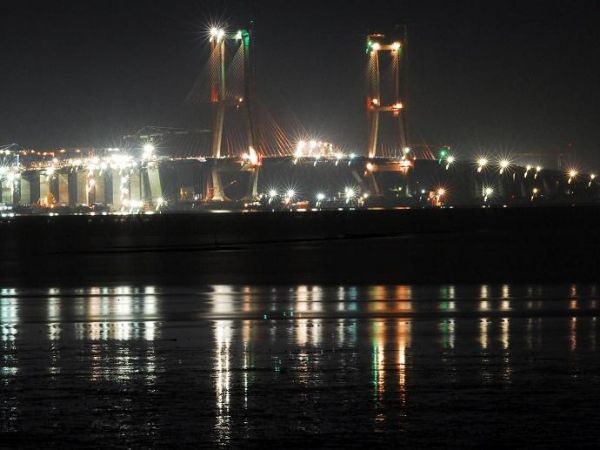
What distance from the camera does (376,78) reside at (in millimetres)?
126438

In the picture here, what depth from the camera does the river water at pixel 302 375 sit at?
6.41m

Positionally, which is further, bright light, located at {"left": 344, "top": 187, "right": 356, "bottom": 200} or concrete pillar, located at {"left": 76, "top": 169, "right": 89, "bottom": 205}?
concrete pillar, located at {"left": 76, "top": 169, "right": 89, "bottom": 205}

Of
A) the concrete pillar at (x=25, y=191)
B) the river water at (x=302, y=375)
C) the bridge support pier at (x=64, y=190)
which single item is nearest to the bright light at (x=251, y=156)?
the bridge support pier at (x=64, y=190)

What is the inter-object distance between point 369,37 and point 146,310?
117 m

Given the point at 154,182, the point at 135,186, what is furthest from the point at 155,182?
the point at 135,186

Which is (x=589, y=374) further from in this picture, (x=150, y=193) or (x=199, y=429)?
(x=150, y=193)

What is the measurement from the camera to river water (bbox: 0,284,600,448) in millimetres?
6414

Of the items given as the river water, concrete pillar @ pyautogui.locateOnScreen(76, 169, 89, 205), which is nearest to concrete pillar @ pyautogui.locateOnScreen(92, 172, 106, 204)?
concrete pillar @ pyautogui.locateOnScreen(76, 169, 89, 205)

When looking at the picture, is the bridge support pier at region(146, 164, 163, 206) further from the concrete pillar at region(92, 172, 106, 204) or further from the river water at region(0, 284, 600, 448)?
the river water at region(0, 284, 600, 448)

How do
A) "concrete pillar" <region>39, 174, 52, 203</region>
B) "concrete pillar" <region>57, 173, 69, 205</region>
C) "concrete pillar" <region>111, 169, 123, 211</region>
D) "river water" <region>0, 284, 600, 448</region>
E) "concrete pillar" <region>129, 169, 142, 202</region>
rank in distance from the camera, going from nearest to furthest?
1. "river water" <region>0, 284, 600, 448</region>
2. "concrete pillar" <region>129, 169, 142, 202</region>
3. "concrete pillar" <region>111, 169, 123, 211</region>
4. "concrete pillar" <region>57, 173, 69, 205</region>
5. "concrete pillar" <region>39, 174, 52, 203</region>

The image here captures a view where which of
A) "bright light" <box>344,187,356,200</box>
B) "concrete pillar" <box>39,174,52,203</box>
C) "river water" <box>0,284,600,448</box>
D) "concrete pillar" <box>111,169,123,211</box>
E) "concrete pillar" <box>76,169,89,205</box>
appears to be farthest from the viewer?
"concrete pillar" <box>39,174,52,203</box>

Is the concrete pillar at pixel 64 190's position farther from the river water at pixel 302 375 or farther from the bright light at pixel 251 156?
the river water at pixel 302 375

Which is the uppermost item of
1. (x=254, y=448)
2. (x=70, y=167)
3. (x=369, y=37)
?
(x=369, y=37)

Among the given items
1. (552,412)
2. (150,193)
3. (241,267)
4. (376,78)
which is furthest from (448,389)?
(150,193)
